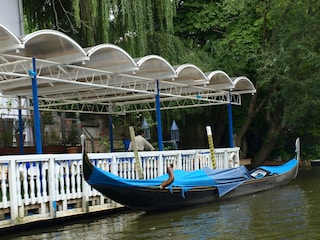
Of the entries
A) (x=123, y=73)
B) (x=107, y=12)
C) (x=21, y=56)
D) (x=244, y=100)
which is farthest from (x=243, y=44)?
(x=21, y=56)

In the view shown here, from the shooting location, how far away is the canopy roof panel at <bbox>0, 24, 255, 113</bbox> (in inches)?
405

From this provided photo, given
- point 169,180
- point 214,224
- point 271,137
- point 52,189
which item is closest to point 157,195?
point 169,180

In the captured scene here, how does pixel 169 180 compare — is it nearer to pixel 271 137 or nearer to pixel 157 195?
pixel 157 195

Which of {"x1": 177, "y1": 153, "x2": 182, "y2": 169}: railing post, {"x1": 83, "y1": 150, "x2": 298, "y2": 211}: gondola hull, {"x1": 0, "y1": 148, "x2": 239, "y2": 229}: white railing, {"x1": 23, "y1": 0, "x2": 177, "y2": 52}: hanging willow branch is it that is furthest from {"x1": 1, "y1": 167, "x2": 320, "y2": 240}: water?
{"x1": 23, "y1": 0, "x2": 177, "y2": 52}: hanging willow branch

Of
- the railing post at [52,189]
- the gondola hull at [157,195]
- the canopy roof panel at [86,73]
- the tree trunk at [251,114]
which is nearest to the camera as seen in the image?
the railing post at [52,189]

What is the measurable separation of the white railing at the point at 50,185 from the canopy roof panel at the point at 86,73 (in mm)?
1844

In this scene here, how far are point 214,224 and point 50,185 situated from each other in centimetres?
316

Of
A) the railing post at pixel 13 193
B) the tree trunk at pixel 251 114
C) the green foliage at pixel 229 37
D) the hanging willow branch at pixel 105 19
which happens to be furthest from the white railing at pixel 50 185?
the tree trunk at pixel 251 114

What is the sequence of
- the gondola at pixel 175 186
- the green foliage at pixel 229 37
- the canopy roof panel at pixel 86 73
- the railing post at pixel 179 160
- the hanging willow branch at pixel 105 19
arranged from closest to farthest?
the gondola at pixel 175 186 < the canopy roof panel at pixel 86 73 < the railing post at pixel 179 160 < the hanging willow branch at pixel 105 19 < the green foliage at pixel 229 37

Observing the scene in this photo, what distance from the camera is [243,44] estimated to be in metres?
20.2

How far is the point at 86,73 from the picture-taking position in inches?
498

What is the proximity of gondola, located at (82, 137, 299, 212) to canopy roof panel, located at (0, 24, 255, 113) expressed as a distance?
2.52 metres

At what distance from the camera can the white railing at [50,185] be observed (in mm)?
8779

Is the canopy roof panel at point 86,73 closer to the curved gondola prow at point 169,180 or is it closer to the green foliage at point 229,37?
the green foliage at point 229,37
